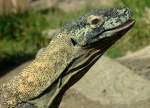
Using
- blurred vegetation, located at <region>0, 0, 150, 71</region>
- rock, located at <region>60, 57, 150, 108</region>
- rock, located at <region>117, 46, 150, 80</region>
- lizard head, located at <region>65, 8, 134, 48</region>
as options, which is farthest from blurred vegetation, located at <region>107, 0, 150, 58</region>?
lizard head, located at <region>65, 8, 134, 48</region>

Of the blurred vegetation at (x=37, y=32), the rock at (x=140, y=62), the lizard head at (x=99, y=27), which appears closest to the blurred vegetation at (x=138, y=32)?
the blurred vegetation at (x=37, y=32)

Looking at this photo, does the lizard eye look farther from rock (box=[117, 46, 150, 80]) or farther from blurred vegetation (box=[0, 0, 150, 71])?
blurred vegetation (box=[0, 0, 150, 71])

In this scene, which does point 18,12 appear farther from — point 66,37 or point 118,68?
point 66,37

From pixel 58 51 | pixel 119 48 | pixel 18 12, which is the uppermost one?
pixel 58 51

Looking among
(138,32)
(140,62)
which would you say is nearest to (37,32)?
(138,32)

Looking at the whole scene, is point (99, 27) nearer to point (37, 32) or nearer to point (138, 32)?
point (138, 32)

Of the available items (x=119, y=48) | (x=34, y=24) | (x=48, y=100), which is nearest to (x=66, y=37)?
(x=48, y=100)

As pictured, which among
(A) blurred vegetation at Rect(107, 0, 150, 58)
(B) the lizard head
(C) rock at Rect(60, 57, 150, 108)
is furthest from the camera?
(A) blurred vegetation at Rect(107, 0, 150, 58)
